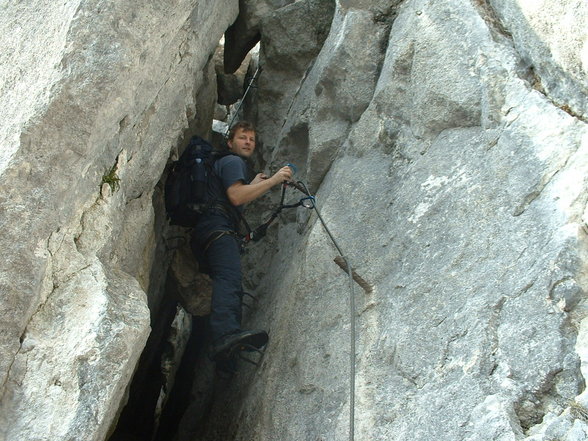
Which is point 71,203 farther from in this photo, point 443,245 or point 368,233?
point 443,245

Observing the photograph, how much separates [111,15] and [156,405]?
18.8ft

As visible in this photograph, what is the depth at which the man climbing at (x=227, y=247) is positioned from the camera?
6.77m

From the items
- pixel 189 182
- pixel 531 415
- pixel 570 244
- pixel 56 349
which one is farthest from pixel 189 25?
pixel 531 415

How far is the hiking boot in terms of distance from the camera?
6.62 metres

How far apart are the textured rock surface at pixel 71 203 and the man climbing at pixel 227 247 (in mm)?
978

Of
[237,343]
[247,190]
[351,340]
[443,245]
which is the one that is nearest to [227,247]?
[247,190]

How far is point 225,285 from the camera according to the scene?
7.21m

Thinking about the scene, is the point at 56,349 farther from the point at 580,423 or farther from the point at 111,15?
the point at 580,423

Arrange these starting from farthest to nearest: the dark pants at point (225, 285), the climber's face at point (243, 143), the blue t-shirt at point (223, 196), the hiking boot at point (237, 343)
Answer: the climber's face at point (243, 143) < the blue t-shirt at point (223, 196) < the dark pants at point (225, 285) < the hiking boot at point (237, 343)

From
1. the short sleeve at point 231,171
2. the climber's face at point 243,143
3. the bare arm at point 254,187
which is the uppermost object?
the climber's face at point 243,143

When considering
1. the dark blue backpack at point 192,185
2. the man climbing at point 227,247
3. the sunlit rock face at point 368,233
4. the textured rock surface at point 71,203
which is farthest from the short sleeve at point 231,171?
the textured rock surface at point 71,203

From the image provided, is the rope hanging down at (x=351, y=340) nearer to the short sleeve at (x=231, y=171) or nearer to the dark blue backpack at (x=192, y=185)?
the short sleeve at (x=231, y=171)

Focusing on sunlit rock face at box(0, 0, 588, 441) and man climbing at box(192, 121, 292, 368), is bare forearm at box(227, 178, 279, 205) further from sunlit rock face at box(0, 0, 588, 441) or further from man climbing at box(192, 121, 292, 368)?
sunlit rock face at box(0, 0, 588, 441)

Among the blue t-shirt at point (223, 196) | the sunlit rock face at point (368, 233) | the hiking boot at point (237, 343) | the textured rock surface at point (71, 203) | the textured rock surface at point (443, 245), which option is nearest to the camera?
the textured rock surface at point (443, 245)
